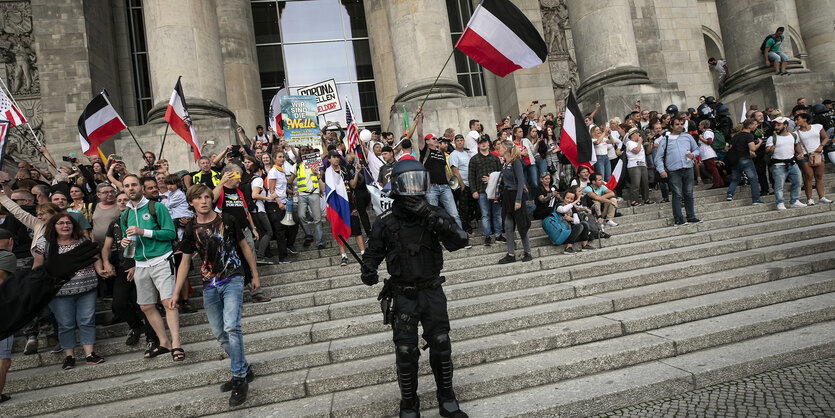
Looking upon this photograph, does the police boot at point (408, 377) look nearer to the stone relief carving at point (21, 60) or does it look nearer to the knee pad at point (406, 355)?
the knee pad at point (406, 355)

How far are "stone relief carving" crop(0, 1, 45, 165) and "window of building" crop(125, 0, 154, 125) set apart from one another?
2.95 m

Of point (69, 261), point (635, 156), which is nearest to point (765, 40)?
point (635, 156)

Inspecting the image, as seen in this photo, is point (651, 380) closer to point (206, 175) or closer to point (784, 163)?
point (206, 175)

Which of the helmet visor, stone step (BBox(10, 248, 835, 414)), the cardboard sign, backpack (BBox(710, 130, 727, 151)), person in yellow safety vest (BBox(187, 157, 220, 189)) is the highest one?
the cardboard sign

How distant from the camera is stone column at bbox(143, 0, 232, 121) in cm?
1154

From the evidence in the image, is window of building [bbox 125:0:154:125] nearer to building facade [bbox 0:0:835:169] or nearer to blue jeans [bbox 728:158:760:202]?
building facade [bbox 0:0:835:169]

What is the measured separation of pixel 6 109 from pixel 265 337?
22.4ft

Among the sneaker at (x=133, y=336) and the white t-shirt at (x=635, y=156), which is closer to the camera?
the sneaker at (x=133, y=336)

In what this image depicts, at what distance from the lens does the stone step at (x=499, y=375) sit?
4.34 meters

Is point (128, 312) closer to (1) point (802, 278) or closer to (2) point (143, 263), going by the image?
(2) point (143, 263)

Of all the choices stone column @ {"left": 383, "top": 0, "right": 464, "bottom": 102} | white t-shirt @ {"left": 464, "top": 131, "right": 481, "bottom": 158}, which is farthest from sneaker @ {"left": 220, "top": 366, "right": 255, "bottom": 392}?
stone column @ {"left": 383, "top": 0, "right": 464, "bottom": 102}

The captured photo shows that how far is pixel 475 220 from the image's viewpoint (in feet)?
32.5

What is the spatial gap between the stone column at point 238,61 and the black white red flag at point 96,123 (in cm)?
746

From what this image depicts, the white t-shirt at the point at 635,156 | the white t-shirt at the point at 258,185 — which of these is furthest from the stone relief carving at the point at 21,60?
the white t-shirt at the point at 635,156
